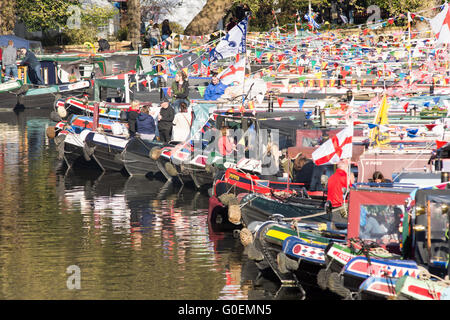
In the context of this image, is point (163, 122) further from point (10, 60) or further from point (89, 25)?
point (89, 25)

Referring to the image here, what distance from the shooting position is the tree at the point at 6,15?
54.2 meters

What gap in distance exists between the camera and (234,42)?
1129 inches

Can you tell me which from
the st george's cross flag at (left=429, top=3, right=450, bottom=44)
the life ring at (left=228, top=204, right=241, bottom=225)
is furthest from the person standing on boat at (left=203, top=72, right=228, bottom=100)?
the life ring at (left=228, top=204, right=241, bottom=225)

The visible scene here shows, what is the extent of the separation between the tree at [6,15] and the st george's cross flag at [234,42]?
2831 cm

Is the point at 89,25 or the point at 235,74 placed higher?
the point at 89,25

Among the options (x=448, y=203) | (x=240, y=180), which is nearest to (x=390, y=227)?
Result: (x=448, y=203)

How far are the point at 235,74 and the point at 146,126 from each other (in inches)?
125

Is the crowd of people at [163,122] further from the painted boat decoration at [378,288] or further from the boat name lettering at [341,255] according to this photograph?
the painted boat decoration at [378,288]

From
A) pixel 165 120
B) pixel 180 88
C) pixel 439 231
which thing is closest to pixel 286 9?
pixel 180 88

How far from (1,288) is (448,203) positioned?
24.7 feet

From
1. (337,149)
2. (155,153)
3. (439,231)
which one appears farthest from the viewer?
(155,153)

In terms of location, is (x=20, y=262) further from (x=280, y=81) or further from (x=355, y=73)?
(x=355, y=73)

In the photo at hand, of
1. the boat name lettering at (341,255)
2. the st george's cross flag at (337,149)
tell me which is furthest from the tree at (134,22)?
the boat name lettering at (341,255)

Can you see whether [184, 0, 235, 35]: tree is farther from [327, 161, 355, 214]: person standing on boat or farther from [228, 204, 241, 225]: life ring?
[327, 161, 355, 214]: person standing on boat
